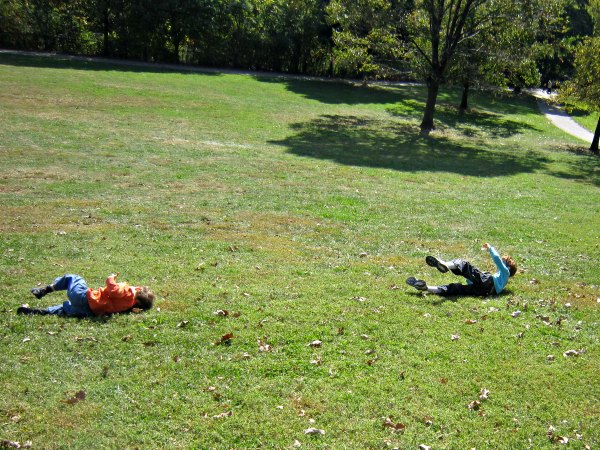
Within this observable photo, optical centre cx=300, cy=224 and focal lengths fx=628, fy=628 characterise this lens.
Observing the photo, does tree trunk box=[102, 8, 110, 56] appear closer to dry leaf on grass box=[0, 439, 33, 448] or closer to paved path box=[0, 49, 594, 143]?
paved path box=[0, 49, 594, 143]

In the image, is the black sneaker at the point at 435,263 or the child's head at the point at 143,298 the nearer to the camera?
the child's head at the point at 143,298

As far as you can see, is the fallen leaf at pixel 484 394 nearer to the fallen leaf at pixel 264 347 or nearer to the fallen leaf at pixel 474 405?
the fallen leaf at pixel 474 405

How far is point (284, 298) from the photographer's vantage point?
→ 9055mm

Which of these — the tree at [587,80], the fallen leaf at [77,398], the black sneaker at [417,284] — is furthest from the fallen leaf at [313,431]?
the tree at [587,80]

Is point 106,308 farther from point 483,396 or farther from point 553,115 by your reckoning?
point 553,115

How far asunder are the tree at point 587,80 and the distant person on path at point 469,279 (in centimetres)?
1875

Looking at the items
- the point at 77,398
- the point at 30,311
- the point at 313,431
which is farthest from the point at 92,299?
the point at 313,431

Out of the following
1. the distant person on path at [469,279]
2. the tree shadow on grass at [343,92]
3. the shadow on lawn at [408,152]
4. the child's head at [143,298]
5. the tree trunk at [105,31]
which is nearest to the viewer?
the child's head at [143,298]

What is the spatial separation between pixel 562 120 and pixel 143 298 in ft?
130

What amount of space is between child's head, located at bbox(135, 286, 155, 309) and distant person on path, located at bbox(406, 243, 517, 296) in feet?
12.3

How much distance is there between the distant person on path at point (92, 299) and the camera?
8.09 metres

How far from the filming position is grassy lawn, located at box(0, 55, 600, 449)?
6234 millimetres

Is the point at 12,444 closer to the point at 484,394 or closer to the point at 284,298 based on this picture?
the point at 284,298

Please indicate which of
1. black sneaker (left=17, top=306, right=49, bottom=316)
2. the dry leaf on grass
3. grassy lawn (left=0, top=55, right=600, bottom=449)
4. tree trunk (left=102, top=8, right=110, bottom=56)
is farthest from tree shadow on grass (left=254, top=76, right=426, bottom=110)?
the dry leaf on grass
